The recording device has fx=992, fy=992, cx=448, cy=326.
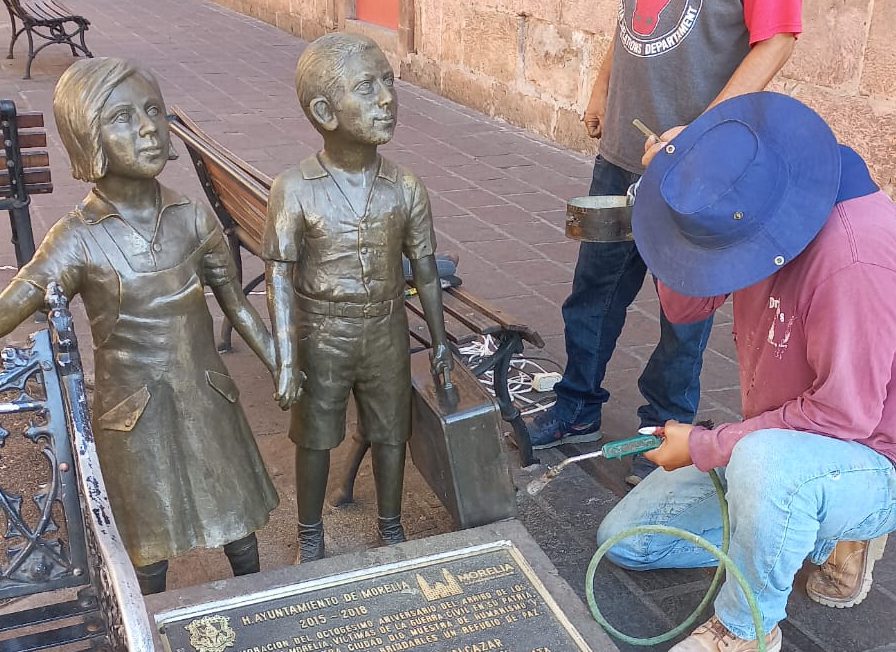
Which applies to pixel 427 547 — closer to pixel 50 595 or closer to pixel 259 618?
pixel 259 618

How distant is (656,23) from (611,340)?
1044 mm

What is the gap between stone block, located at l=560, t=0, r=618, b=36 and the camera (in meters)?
6.67

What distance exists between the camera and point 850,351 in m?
2.12

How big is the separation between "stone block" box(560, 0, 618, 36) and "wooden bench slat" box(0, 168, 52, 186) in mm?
3997


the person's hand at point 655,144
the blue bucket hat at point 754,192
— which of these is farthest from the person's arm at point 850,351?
the person's hand at point 655,144

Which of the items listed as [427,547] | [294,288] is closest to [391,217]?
[294,288]

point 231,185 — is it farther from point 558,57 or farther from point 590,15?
point 558,57

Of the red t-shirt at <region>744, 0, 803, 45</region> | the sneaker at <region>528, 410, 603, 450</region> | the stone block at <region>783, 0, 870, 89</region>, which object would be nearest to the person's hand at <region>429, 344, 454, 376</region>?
the sneaker at <region>528, 410, 603, 450</region>

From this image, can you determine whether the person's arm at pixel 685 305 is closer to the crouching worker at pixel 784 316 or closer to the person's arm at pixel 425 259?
the crouching worker at pixel 784 316

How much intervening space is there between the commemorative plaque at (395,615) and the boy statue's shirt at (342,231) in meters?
0.69

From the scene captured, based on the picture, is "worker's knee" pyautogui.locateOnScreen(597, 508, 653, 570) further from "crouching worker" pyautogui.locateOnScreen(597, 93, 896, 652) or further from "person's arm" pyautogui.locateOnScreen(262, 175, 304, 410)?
"person's arm" pyautogui.locateOnScreen(262, 175, 304, 410)

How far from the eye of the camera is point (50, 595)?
2.69m

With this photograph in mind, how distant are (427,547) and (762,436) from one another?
2.65ft

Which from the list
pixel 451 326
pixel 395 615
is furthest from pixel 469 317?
pixel 395 615
